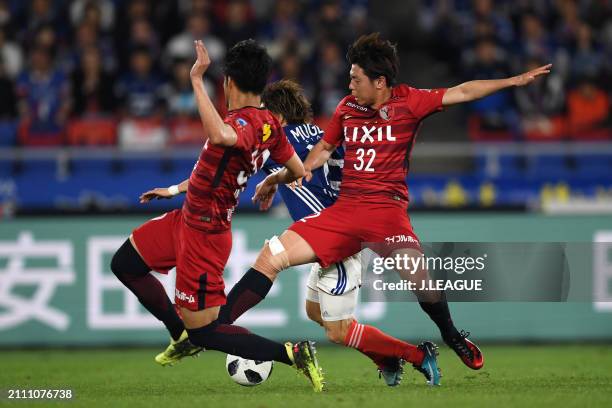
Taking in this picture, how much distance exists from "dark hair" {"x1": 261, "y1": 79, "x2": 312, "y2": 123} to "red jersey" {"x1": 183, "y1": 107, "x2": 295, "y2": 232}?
2.77 ft

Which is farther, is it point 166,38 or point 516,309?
point 166,38

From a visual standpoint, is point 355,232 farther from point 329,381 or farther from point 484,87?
point 329,381

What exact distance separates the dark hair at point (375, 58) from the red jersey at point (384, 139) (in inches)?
7.5

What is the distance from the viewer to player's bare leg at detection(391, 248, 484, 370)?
795 cm

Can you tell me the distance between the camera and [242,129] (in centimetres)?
747

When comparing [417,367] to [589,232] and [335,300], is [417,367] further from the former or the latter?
[589,232]

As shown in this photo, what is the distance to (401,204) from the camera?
8.18m

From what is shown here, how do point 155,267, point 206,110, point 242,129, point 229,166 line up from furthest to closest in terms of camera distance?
point 155,267 → point 229,166 → point 242,129 → point 206,110

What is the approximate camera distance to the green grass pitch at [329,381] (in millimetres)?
7312

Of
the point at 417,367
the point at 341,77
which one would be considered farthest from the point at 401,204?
the point at 341,77

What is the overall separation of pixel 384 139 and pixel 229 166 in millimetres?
1206

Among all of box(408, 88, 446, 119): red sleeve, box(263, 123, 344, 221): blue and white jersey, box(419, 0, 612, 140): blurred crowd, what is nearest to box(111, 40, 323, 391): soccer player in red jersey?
box(263, 123, 344, 221): blue and white jersey

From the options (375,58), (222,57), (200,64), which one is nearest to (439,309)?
(375,58)

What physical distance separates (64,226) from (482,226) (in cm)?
466
